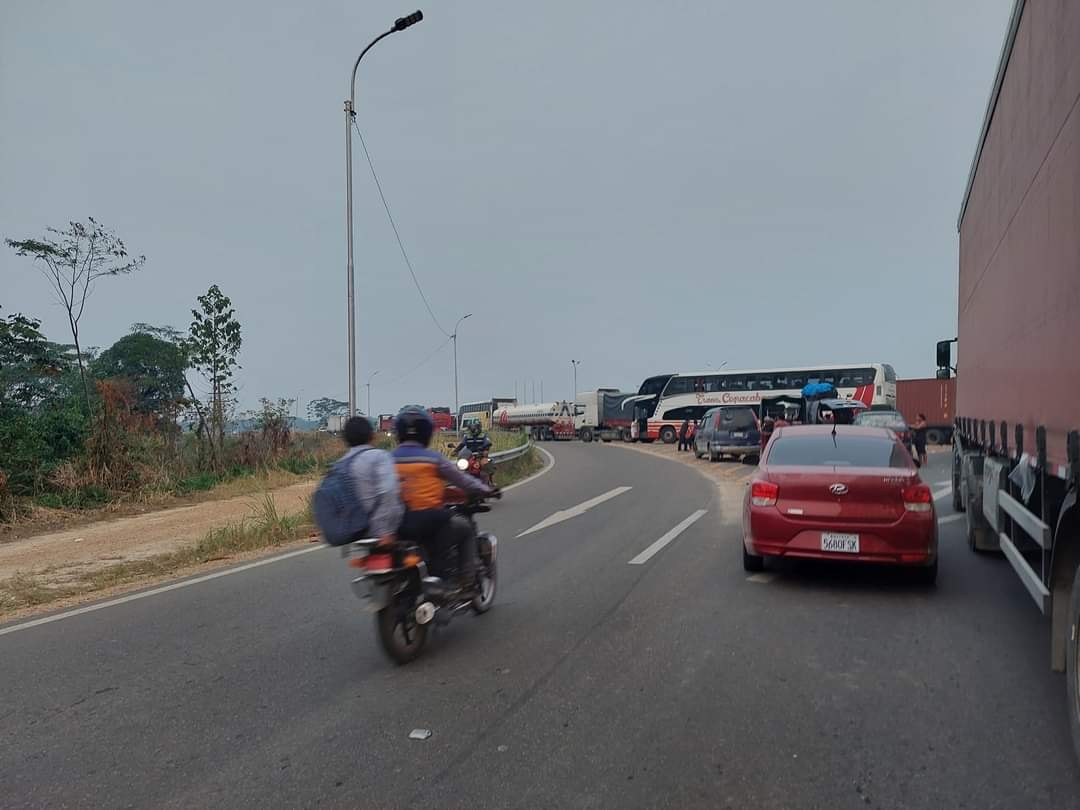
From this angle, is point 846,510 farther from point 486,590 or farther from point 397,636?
point 397,636

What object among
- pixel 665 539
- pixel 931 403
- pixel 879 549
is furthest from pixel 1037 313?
pixel 931 403

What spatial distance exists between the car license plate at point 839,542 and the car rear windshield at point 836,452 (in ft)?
2.41

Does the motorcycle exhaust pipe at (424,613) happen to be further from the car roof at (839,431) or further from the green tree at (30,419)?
the green tree at (30,419)

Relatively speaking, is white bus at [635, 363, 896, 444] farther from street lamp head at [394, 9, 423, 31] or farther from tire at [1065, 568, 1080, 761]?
tire at [1065, 568, 1080, 761]

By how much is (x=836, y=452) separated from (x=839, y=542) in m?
1.05

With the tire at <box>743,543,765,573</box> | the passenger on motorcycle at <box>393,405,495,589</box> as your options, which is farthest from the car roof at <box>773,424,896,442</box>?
the passenger on motorcycle at <box>393,405,495,589</box>

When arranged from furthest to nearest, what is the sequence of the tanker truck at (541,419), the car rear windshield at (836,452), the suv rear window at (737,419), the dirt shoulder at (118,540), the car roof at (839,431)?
1. the tanker truck at (541,419)
2. the suv rear window at (737,419)
3. the dirt shoulder at (118,540)
4. the car roof at (839,431)
5. the car rear windshield at (836,452)

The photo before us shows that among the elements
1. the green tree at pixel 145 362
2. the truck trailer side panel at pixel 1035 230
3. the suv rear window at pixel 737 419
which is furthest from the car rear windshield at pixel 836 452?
the green tree at pixel 145 362

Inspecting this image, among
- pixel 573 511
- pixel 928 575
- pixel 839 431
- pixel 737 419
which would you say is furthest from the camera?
pixel 737 419

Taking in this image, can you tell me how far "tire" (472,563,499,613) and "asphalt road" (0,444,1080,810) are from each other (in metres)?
0.12

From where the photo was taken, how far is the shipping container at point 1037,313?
12.3 ft

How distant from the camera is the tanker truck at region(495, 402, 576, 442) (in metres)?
57.6

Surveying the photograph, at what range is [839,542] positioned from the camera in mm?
6875

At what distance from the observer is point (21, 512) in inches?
543
